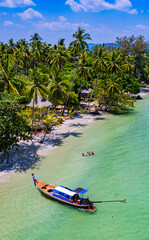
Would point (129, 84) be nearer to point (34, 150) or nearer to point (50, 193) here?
point (34, 150)

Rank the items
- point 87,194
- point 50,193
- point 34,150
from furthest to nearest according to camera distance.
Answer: point 34,150
point 87,194
point 50,193

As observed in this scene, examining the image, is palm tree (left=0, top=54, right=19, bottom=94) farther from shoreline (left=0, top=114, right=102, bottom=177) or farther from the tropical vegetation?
shoreline (left=0, top=114, right=102, bottom=177)

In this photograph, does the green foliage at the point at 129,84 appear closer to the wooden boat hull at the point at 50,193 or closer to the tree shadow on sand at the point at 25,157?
the tree shadow on sand at the point at 25,157

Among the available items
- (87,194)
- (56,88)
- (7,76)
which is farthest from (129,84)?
(87,194)

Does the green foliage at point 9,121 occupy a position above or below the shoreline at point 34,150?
above

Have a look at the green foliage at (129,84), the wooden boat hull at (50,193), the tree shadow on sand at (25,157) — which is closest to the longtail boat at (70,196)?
the wooden boat hull at (50,193)
